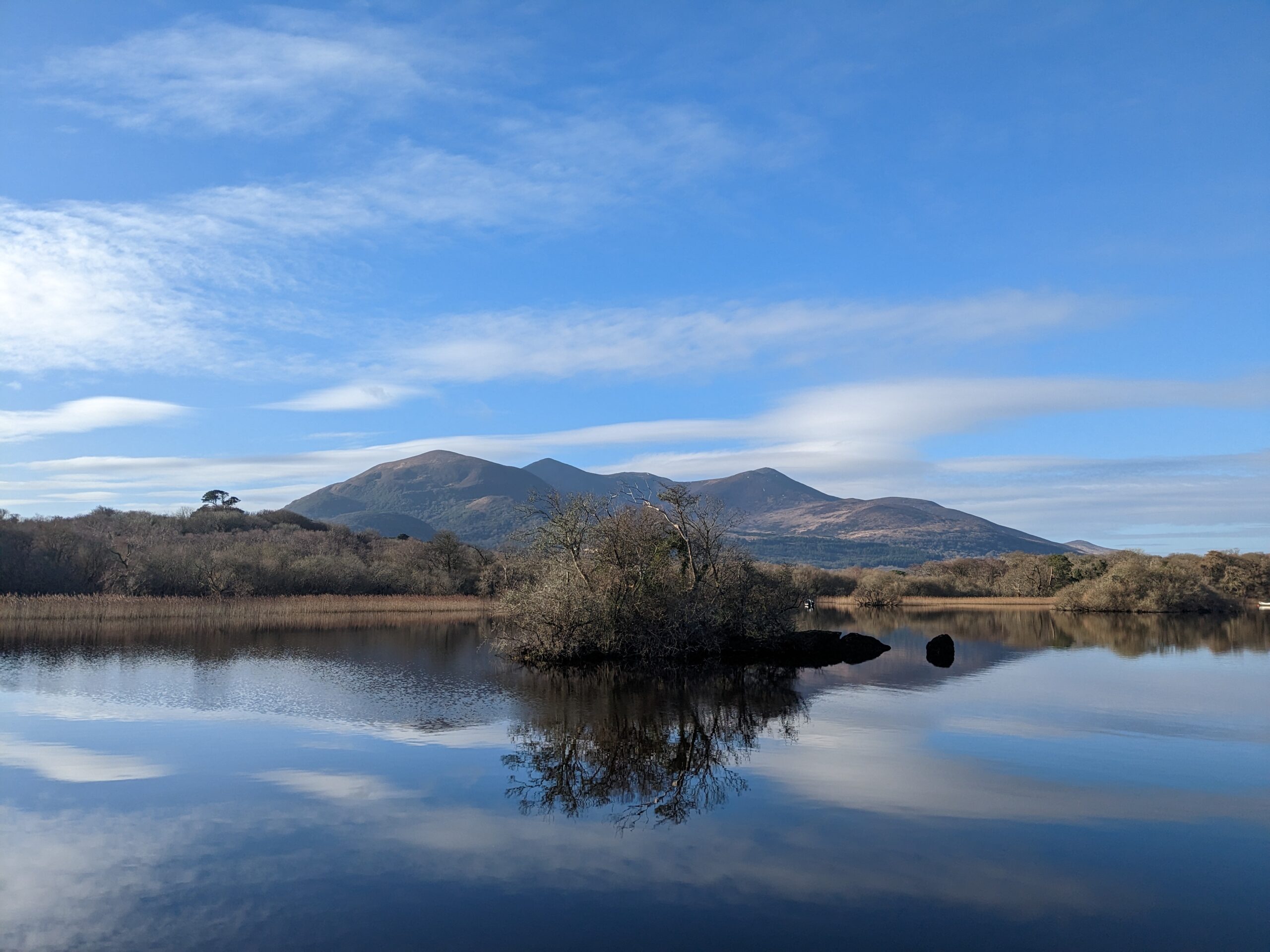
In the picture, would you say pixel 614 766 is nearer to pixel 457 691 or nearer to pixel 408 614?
pixel 457 691

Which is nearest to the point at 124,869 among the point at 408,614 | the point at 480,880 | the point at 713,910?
the point at 480,880

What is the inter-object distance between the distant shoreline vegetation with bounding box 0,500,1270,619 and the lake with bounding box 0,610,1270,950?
39.1 ft

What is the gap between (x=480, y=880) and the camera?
356 inches

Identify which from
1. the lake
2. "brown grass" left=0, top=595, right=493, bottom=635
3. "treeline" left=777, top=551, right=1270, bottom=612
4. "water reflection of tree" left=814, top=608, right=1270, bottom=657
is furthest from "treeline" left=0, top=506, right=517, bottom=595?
"treeline" left=777, top=551, right=1270, bottom=612

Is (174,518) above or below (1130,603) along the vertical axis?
above

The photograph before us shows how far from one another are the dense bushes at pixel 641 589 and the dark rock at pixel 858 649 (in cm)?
265

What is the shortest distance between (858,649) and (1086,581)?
45506mm

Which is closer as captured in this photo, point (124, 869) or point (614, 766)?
point (124, 869)

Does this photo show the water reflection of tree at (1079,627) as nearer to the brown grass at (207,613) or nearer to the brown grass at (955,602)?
the brown grass at (955,602)

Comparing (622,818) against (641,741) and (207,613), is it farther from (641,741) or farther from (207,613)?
(207,613)

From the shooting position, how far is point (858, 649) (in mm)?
36531

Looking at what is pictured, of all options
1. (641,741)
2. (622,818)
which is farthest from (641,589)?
(622,818)

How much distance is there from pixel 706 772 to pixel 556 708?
6.93 m

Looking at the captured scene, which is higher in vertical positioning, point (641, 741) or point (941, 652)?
point (641, 741)
